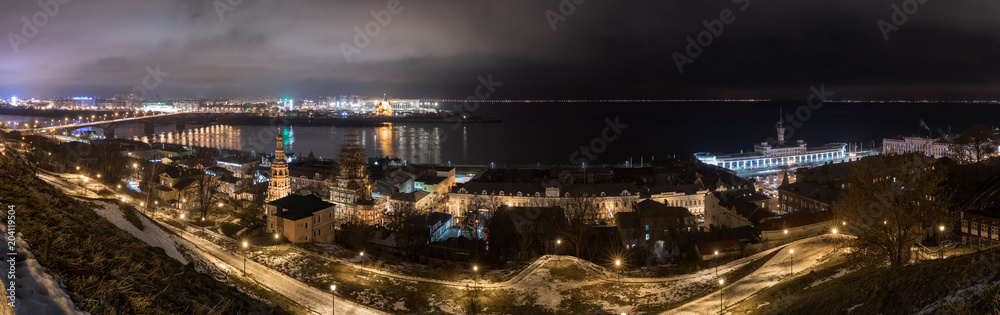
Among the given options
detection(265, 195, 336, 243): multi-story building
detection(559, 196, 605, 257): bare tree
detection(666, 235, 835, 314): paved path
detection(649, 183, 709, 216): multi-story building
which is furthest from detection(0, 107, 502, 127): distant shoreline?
detection(666, 235, 835, 314): paved path

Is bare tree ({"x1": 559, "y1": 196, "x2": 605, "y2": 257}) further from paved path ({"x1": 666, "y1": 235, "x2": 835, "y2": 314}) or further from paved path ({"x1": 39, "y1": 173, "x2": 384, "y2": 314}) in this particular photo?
paved path ({"x1": 39, "y1": 173, "x2": 384, "y2": 314})

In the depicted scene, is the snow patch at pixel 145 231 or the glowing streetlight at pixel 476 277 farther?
the glowing streetlight at pixel 476 277

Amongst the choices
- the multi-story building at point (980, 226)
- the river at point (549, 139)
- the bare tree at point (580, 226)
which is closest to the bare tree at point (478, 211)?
the bare tree at point (580, 226)

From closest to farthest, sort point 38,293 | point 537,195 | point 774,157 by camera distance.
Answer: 1. point 38,293
2. point 537,195
3. point 774,157

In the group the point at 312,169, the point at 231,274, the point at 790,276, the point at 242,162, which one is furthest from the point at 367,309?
the point at 242,162

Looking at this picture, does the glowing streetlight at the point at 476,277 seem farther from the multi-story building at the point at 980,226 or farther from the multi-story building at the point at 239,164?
the multi-story building at the point at 239,164

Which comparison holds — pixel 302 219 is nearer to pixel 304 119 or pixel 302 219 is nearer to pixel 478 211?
pixel 478 211

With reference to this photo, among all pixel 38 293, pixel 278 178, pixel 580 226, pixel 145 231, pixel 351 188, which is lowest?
pixel 580 226

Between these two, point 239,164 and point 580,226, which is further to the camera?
point 239,164

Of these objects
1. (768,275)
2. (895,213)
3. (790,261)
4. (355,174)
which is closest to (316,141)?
(355,174)
